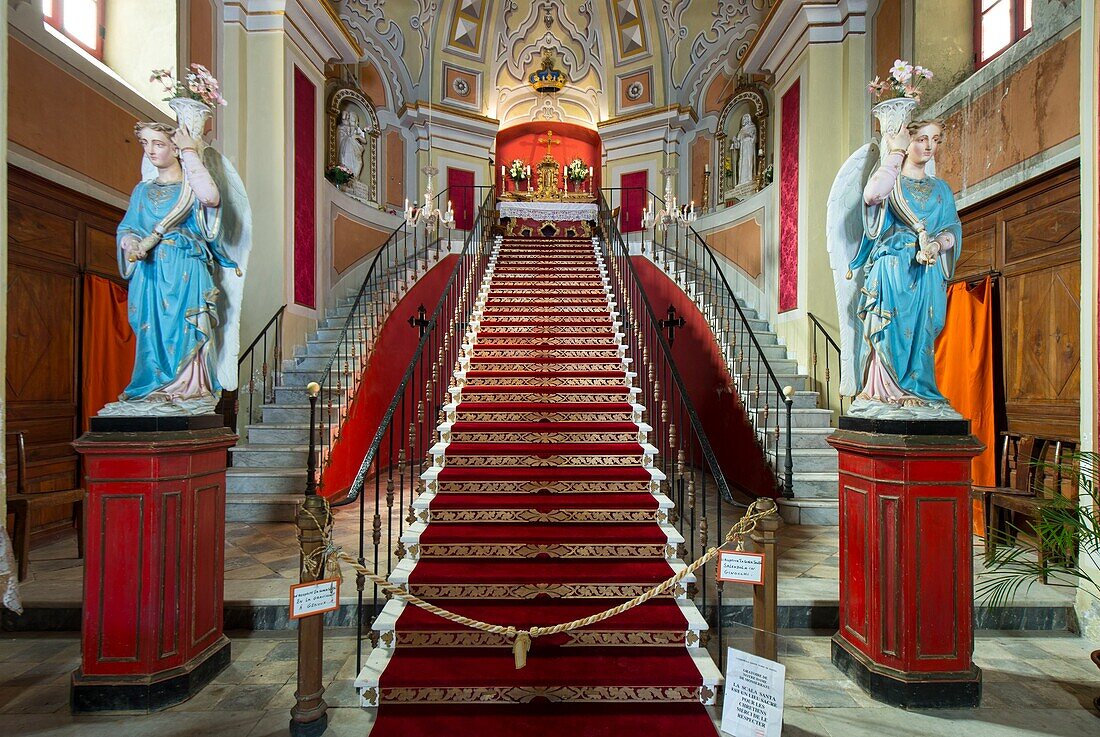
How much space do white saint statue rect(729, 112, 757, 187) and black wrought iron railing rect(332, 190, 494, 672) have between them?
15.0ft

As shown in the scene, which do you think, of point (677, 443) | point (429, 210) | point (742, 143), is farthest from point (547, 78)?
Result: point (677, 443)

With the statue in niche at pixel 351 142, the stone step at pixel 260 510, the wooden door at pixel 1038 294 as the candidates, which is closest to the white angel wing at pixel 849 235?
the wooden door at pixel 1038 294

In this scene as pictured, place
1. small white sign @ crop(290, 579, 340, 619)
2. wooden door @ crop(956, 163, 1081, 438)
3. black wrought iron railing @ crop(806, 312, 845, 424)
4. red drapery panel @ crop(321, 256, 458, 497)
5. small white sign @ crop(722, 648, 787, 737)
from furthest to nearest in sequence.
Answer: black wrought iron railing @ crop(806, 312, 845, 424)
red drapery panel @ crop(321, 256, 458, 497)
wooden door @ crop(956, 163, 1081, 438)
small white sign @ crop(290, 579, 340, 619)
small white sign @ crop(722, 648, 787, 737)

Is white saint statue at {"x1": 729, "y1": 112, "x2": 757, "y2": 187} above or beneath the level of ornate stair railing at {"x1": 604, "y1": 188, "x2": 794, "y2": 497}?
above

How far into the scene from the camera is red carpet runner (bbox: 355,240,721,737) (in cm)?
289

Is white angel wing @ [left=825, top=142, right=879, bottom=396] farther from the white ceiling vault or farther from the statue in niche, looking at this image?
the white ceiling vault

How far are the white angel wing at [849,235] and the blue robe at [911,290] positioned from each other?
165 millimetres

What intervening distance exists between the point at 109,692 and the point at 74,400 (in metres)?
3.75

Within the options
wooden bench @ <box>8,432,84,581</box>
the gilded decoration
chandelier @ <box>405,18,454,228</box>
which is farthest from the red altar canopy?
wooden bench @ <box>8,432,84,581</box>

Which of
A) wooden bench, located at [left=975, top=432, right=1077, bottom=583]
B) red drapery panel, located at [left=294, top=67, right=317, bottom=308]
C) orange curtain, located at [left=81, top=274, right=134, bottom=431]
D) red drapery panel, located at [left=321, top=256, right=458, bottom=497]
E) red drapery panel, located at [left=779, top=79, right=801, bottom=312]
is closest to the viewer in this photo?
wooden bench, located at [left=975, top=432, right=1077, bottom=583]

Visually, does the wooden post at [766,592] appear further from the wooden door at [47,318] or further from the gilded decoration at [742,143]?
the gilded decoration at [742,143]

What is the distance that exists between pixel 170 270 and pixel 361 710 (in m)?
2.42

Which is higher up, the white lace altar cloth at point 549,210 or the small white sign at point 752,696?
the white lace altar cloth at point 549,210

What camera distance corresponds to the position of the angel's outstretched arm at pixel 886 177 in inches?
117
